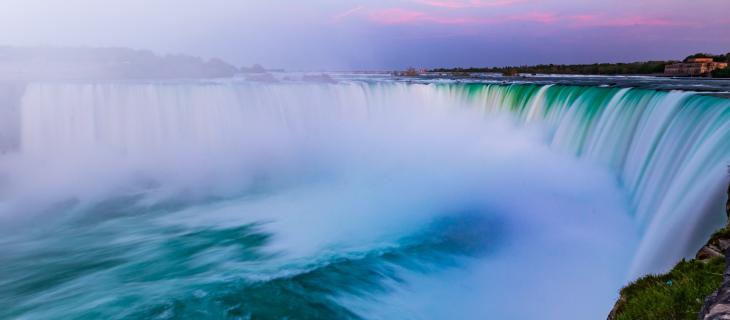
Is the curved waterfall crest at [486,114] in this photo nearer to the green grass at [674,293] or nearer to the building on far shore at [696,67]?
the green grass at [674,293]

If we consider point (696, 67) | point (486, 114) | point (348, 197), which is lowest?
point (348, 197)

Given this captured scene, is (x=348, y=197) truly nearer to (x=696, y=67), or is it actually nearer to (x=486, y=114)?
(x=486, y=114)

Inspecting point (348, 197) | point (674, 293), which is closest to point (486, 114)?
point (348, 197)

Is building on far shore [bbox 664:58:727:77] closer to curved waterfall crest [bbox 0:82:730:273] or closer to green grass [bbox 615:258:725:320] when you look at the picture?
curved waterfall crest [bbox 0:82:730:273]

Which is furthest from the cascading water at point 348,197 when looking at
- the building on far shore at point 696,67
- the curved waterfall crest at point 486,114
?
the building on far shore at point 696,67

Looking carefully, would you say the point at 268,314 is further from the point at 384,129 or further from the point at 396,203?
the point at 384,129

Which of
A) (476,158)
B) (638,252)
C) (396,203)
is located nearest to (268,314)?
(638,252)
